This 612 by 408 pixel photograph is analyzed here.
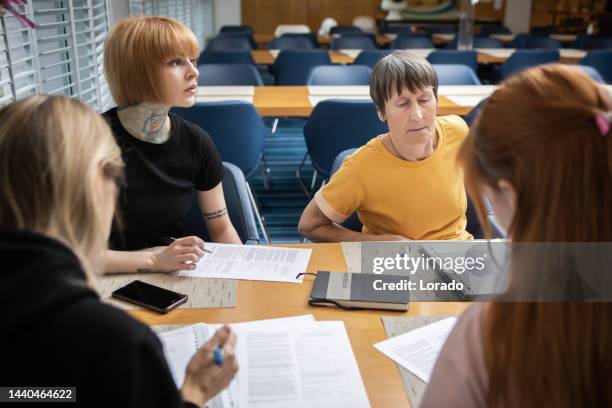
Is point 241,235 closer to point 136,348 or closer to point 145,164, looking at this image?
point 145,164

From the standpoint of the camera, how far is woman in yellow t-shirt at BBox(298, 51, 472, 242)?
1.96 metres

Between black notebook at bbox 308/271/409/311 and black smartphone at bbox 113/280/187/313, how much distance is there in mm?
359

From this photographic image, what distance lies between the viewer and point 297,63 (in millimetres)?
5844

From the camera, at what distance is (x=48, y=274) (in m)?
0.73

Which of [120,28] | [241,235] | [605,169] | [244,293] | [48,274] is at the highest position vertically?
[120,28]

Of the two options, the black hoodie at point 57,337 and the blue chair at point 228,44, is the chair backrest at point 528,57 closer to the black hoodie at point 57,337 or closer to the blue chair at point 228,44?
the blue chair at point 228,44

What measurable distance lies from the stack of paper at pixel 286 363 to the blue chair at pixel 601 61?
558 centimetres

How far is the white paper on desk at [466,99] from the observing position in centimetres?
388

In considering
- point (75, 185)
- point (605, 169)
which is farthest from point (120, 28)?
point (605, 169)

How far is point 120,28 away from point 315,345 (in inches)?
47.1

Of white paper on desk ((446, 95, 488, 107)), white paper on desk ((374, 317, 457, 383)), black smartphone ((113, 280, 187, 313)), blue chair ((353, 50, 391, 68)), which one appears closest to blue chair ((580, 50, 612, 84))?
blue chair ((353, 50, 391, 68))

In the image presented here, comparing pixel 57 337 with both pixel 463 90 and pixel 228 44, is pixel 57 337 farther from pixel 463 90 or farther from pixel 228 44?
pixel 228 44

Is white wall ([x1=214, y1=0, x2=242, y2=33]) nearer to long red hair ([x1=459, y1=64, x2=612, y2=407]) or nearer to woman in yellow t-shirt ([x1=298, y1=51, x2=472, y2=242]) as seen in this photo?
woman in yellow t-shirt ([x1=298, y1=51, x2=472, y2=242])

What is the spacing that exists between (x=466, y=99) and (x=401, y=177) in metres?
2.32
